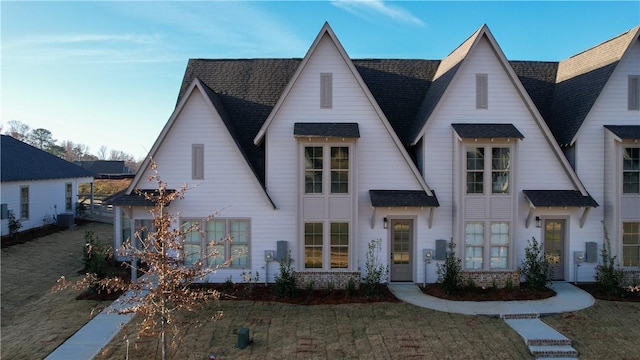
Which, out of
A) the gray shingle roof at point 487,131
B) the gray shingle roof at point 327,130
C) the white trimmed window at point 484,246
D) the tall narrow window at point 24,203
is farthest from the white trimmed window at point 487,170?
the tall narrow window at point 24,203

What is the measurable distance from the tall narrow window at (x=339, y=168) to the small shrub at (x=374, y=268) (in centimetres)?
232

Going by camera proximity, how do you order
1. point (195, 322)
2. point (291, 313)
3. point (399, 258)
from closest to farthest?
point (195, 322) < point (291, 313) < point (399, 258)

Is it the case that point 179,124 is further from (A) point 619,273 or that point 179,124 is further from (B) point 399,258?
(A) point 619,273

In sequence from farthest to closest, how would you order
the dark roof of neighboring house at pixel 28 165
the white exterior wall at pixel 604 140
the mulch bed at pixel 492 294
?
the dark roof of neighboring house at pixel 28 165
the white exterior wall at pixel 604 140
the mulch bed at pixel 492 294

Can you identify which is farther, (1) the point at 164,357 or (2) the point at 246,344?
(2) the point at 246,344

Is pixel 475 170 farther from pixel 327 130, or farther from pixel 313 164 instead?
pixel 313 164

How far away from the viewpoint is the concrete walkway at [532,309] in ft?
29.3

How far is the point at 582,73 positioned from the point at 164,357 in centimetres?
1795

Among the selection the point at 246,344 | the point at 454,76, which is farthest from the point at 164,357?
the point at 454,76

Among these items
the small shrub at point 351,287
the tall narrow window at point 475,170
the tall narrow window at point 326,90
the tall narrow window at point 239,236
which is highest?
the tall narrow window at point 326,90

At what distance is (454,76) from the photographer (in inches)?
520

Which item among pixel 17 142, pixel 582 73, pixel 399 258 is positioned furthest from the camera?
pixel 17 142

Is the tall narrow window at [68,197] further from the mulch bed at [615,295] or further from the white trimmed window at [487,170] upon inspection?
the mulch bed at [615,295]

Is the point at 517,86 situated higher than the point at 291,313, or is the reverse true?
the point at 517,86
